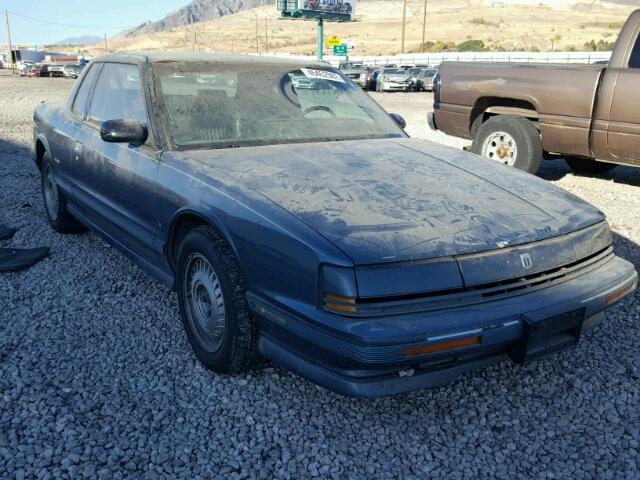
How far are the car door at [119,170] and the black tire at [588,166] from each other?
5733 mm

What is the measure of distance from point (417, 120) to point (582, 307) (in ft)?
38.2

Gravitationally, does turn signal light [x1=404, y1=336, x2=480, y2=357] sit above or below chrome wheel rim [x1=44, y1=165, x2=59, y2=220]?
above

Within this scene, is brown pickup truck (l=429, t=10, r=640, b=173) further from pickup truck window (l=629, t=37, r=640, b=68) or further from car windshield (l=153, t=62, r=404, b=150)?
car windshield (l=153, t=62, r=404, b=150)

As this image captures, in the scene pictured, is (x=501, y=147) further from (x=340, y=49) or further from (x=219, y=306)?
(x=340, y=49)

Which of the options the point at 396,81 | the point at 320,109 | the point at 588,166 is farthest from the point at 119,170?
the point at 396,81

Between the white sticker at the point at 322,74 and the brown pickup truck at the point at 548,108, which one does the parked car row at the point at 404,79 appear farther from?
the white sticker at the point at 322,74

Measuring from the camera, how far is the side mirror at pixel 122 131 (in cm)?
321

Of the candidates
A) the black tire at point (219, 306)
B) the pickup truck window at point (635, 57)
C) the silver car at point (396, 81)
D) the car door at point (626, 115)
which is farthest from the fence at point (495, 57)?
the black tire at point (219, 306)

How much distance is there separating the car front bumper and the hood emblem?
4.6 inches

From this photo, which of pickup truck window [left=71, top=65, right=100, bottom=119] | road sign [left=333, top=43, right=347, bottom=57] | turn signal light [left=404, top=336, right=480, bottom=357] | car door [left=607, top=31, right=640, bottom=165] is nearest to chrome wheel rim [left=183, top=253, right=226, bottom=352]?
turn signal light [left=404, top=336, right=480, bottom=357]

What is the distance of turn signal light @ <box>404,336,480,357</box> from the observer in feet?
6.95

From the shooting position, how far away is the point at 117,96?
154 inches

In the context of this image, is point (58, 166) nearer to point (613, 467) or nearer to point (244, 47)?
point (613, 467)

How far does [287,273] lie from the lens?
2.31 metres
